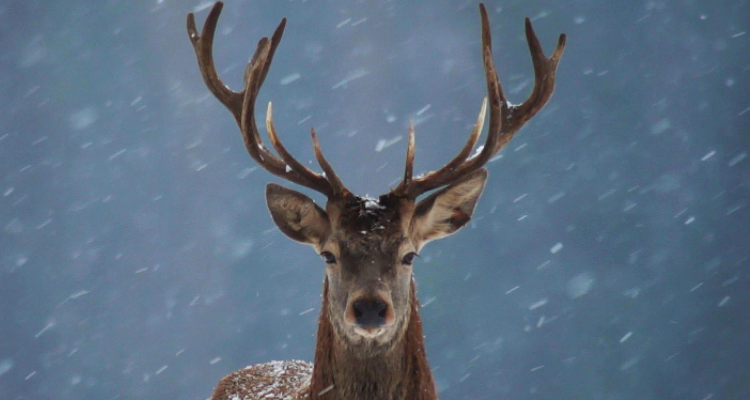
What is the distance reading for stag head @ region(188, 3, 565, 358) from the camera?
12.4 feet

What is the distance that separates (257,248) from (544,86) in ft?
87.9

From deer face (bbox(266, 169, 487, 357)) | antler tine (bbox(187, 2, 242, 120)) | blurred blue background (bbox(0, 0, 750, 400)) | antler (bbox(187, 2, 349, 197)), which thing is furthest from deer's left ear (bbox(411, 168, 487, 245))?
blurred blue background (bbox(0, 0, 750, 400))

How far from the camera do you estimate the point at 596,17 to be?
102ft

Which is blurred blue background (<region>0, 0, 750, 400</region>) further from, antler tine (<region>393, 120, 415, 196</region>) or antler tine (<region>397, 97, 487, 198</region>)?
antler tine (<region>393, 120, 415, 196</region>)

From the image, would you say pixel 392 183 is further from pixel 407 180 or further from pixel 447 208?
pixel 407 180

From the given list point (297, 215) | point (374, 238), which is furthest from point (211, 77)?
point (374, 238)

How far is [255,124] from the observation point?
425 cm

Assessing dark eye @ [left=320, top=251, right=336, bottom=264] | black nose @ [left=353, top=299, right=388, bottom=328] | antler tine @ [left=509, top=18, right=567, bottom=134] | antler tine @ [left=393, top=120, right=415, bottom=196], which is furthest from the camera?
antler tine @ [left=509, top=18, right=567, bottom=134]

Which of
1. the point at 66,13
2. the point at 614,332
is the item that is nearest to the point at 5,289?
the point at 66,13

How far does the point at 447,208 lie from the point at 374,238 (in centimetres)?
43

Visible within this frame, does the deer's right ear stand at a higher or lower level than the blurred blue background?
higher

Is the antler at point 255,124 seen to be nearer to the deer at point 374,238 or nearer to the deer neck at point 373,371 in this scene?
the deer at point 374,238

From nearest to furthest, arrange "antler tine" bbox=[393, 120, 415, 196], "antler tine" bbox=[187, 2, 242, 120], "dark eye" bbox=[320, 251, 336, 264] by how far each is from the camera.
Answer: "dark eye" bbox=[320, 251, 336, 264]
"antler tine" bbox=[393, 120, 415, 196]
"antler tine" bbox=[187, 2, 242, 120]

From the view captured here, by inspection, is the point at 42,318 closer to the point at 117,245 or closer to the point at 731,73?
the point at 117,245
